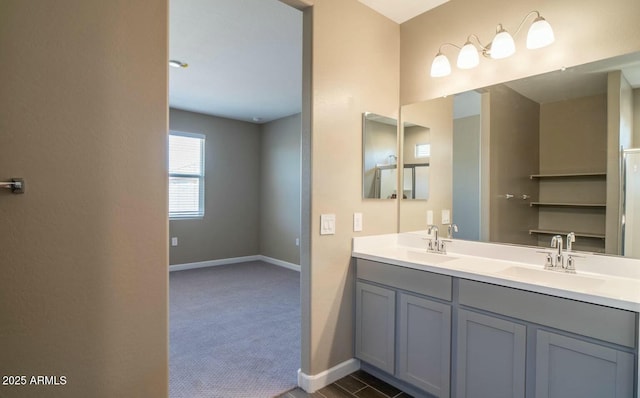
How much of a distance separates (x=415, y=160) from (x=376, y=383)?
5.28ft

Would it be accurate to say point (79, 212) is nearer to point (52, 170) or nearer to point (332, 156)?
point (52, 170)

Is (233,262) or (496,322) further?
(233,262)

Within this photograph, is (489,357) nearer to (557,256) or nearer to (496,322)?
(496,322)

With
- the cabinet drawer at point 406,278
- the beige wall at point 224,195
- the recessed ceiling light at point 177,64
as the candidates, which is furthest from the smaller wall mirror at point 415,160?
the beige wall at point 224,195

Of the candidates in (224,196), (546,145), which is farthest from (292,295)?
(546,145)

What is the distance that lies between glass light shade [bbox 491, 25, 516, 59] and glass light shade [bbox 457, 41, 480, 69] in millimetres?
146

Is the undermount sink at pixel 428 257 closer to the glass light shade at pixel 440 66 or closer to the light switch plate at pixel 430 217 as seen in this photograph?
the light switch plate at pixel 430 217

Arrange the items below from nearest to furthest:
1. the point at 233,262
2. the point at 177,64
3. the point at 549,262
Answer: the point at 549,262, the point at 177,64, the point at 233,262

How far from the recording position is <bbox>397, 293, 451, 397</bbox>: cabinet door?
1784mm

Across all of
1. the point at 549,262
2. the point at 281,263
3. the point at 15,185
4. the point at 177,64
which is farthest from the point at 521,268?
the point at 281,263

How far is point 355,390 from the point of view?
2.07 metres

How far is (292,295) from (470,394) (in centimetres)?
267

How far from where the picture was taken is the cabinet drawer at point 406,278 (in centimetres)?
180

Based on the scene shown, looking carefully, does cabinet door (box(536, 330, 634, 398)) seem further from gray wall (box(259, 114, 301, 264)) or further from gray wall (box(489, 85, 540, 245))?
gray wall (box(259, 114, 301, 264))
